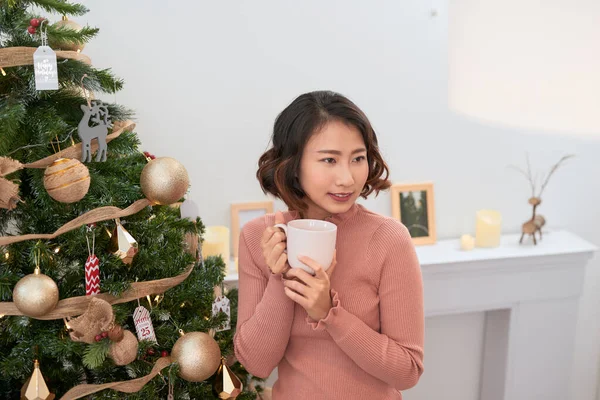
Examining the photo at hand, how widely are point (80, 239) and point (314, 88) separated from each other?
3.64 ft

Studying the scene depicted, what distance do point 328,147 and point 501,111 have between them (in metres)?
0.47

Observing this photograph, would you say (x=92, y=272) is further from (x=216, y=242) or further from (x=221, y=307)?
(x=216, y=242)

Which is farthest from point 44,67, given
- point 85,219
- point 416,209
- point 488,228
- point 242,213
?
point 488,228

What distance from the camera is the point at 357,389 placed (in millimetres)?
1220

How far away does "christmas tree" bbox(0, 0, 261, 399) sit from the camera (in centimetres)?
115

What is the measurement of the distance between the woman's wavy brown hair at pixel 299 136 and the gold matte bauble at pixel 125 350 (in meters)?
0.41

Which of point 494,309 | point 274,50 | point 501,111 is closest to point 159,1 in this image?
point 274,50

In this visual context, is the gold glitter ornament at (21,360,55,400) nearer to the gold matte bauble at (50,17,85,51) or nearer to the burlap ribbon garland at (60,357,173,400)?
the burlap ribbon garland at (60,357,173,400)

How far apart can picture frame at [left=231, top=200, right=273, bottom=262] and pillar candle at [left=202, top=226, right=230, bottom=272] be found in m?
0.09

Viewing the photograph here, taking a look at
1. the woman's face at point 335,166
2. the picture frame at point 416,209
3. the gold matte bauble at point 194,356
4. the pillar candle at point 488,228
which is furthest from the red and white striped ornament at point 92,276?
the pillar candle at point 488,228

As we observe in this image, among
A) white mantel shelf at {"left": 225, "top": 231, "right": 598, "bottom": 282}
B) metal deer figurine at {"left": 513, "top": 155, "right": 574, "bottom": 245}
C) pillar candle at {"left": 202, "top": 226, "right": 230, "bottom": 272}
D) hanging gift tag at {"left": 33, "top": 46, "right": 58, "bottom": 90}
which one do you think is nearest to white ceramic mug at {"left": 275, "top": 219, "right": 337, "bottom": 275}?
hanging gift tag at {"left": 33, "top": 46, "right": 58, "bottom": 90}

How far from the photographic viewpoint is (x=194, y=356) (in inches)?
50.7

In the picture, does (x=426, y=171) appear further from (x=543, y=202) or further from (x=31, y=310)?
(x=31, y=310)

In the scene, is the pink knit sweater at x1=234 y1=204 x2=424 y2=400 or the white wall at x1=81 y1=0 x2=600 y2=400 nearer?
the pink knit sweater at x1=234 y1=204 x2=424 y2=400
